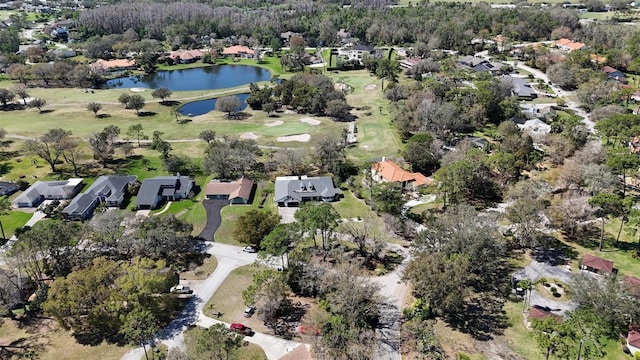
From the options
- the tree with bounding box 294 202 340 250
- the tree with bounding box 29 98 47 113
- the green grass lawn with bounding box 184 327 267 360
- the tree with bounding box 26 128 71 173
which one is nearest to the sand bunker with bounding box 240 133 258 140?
the tree with bounding box 26 128 71 173

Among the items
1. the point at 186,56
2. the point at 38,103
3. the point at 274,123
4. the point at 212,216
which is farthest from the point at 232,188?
the point at 186,56

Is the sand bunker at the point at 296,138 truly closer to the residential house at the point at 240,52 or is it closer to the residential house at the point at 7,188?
the residential house at the point at 7,188

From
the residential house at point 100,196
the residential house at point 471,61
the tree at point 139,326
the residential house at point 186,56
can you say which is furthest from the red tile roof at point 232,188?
the residential house at point 186,56

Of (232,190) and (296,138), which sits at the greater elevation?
(296,138)

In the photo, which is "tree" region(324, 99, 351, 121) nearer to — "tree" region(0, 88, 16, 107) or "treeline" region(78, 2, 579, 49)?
"treeline" region(78, 2, 579, 49)

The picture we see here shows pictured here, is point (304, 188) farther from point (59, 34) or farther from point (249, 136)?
point (59, 34)

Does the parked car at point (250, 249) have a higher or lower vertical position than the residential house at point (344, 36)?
lower

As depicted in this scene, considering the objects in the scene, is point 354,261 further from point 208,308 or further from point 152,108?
point 152,108
